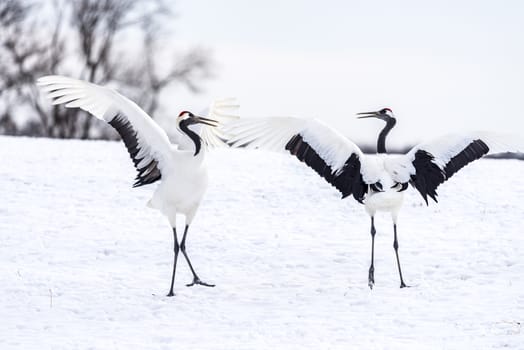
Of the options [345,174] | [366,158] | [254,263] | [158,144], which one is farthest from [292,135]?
[254,263]

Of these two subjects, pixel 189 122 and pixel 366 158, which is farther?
pixel 366 158

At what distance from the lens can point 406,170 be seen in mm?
10281

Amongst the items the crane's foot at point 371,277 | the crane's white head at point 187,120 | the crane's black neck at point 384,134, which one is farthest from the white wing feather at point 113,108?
the crane's foot at point 371,277

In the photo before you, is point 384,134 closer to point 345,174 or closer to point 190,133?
point 345,174

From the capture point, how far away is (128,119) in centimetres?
1023

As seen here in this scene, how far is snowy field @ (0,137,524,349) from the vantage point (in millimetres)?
8633

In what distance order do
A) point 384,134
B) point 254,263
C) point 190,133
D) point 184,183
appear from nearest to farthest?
point 184,183 < point 190,133 < point 384,134 < point 254,263

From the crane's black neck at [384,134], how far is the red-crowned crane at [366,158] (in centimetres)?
21

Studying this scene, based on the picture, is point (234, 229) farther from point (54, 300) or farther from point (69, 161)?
point (69, 161)

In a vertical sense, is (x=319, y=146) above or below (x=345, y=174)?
above

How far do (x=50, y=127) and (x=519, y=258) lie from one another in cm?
3272

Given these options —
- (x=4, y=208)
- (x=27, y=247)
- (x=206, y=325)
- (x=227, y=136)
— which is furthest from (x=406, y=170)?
(x=4, y=208)

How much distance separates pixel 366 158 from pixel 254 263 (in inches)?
84.8

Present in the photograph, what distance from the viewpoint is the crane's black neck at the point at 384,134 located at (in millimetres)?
10875
